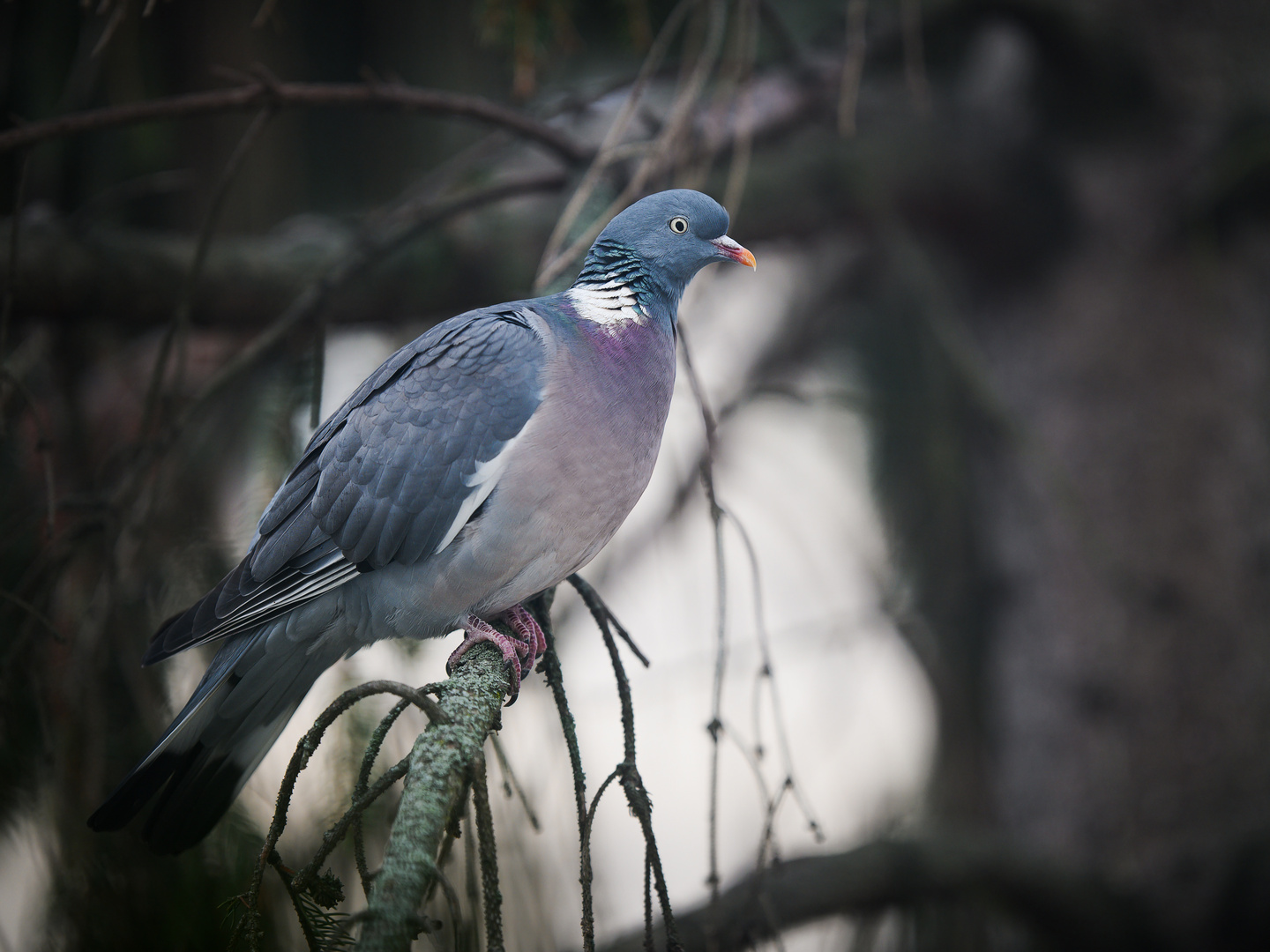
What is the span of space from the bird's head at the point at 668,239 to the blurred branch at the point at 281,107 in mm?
555

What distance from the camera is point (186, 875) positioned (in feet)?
6.52

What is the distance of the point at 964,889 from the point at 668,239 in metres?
1.99

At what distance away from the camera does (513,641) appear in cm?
188

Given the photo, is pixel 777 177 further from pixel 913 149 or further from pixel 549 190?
pixel 549 190

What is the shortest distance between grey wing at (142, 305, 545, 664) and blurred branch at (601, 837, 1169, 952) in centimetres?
129

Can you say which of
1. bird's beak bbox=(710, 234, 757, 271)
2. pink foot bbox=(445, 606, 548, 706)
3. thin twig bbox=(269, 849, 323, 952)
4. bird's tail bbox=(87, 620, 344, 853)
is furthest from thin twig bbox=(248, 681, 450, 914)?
bird's beak bbox=(710, 234, 757, 271)

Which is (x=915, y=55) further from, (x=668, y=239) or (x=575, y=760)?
(x=575, y=760)

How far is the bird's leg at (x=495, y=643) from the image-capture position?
179 cm

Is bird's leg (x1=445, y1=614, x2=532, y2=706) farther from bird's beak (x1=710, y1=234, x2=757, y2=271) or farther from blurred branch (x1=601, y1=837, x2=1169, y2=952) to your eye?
blurred branch (x1=601, y1=837, x2=1169, y2=952)

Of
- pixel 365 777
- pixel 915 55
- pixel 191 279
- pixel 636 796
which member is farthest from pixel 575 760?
pixel 915 55

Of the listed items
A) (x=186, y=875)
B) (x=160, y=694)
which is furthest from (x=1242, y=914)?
(x=160, y=694)

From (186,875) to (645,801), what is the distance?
1202mm

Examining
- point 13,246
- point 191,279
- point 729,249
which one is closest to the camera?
point 13,246

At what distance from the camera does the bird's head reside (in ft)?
6.18
